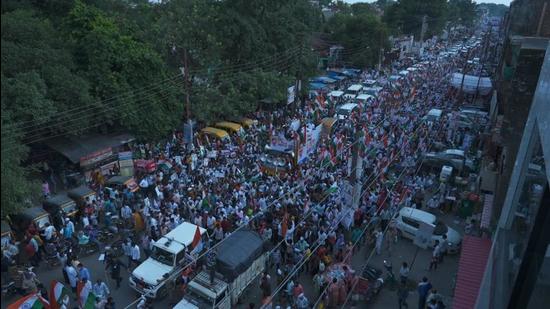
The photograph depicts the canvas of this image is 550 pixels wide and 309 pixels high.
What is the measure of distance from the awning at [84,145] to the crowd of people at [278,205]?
1572 millimetres

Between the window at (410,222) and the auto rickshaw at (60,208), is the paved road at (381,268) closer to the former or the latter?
the window at (410,222)

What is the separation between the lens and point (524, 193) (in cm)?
656

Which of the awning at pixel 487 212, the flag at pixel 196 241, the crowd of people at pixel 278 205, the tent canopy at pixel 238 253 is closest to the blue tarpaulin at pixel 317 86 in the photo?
the crowd of people at pixel 278 205

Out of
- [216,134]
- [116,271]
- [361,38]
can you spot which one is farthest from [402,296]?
[361,38]

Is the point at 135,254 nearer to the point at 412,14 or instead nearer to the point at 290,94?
the point at 290,94

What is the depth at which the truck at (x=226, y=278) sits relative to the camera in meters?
10.4

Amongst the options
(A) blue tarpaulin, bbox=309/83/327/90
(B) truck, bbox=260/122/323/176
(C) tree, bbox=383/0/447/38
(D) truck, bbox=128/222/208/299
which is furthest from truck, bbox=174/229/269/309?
(C) tree, bbox=383/0/447/38

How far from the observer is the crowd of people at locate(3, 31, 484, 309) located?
39.2 feet

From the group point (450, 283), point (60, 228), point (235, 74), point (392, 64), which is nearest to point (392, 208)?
point (450, 283)

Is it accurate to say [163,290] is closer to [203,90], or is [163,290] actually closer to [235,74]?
[203,90]

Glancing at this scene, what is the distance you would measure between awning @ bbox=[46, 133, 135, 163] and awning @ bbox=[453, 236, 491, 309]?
53.9ft

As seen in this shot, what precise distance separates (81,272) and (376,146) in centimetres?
1604

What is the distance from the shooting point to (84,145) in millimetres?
19234

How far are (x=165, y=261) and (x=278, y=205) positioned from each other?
4.97 metres
